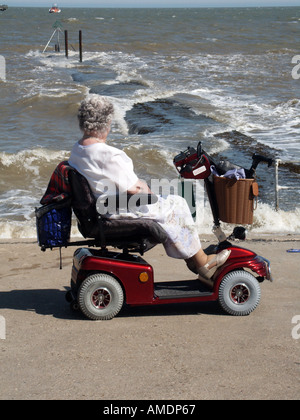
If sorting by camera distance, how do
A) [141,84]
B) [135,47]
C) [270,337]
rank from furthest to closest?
[135,47] → [141,84] → [270,337]

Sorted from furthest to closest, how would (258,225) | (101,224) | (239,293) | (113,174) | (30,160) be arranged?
1. (30,160)
2. (258,225)
3. (239,293)
4. (101,224)
5. (113,174)

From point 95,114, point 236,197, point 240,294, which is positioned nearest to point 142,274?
point 240,294

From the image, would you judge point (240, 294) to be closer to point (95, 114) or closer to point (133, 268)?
point (133, 268)

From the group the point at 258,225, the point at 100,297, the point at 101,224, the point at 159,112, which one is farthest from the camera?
the point at 159,112

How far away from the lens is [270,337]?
464 cm

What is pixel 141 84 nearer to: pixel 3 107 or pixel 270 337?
pixel 3 107

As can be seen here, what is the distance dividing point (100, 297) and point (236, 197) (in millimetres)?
1274

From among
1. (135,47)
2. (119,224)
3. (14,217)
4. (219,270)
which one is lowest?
(14,217)

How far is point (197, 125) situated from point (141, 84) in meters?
9.60

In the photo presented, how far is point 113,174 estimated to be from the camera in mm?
4621

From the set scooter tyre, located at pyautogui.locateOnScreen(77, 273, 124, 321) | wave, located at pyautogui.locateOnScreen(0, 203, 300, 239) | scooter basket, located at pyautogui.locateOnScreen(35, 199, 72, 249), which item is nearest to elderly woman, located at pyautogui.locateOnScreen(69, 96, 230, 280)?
scooter basket, located at pyautogui.locateOnScreen(35, 199, 72, 249)

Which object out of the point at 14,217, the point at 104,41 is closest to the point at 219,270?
the point at 14,217

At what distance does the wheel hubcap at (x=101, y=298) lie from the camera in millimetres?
4879

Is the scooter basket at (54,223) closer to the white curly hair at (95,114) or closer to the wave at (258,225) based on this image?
the white curly hair at (95,114)
